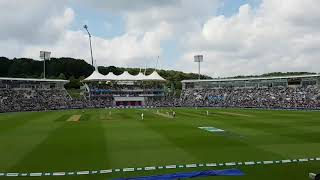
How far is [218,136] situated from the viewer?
3572 centimetres

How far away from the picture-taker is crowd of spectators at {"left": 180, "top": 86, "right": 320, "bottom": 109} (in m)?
103

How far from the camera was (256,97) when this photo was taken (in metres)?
120

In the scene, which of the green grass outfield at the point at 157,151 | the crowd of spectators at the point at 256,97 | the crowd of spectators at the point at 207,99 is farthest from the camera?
the crowd of spectators at the point at 207,99

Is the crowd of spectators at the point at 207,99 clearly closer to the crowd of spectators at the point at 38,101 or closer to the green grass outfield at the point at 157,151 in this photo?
the crowd of spectators at the point at 38,101

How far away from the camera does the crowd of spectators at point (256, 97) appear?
103225mm

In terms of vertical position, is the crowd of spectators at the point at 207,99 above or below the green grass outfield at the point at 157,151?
above

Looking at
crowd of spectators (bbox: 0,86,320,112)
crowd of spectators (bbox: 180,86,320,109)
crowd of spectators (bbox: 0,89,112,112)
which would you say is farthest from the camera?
crowd of spectators (bbox: 0,89,112,112)

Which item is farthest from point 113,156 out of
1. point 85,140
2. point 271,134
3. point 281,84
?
point 281,84

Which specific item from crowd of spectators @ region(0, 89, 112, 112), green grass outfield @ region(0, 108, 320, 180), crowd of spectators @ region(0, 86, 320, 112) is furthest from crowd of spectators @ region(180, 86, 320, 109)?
Answer: green grass outfield @ region(0, 108, 320, 180)

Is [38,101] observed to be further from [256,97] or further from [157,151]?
[157,151]

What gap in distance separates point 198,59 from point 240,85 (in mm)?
22564

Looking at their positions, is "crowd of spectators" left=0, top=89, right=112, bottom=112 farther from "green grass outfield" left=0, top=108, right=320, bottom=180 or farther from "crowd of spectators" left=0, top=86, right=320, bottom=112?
"green grass outfield" left=0, top=108, right=320, bottom=180

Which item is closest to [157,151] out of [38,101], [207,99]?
[38,101]

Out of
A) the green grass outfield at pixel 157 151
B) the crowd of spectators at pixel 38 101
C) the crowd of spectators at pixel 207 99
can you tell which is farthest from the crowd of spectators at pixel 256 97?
the green grass outfield at pixel 157 151
